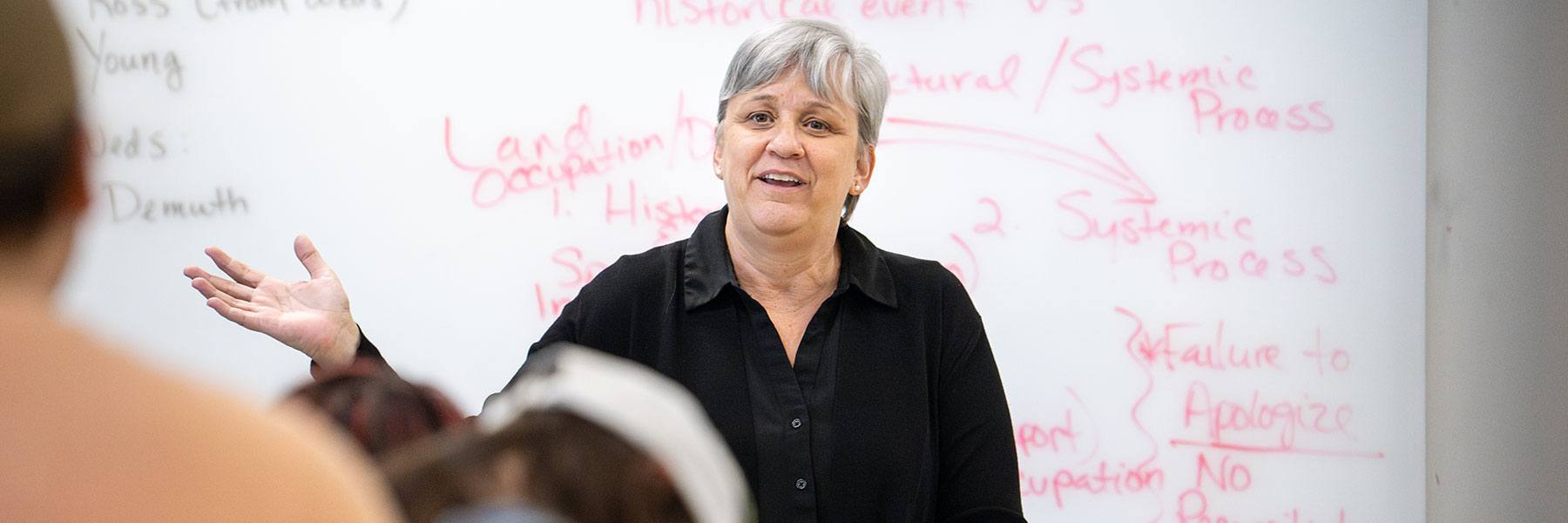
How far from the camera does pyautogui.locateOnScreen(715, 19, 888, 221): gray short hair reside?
1.80 meters

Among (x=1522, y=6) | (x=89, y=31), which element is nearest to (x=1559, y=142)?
(x=1522, y=6)

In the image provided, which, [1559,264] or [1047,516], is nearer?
[1559,264]

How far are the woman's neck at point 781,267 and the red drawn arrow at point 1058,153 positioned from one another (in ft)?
1.79

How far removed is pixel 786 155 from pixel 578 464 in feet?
4.14

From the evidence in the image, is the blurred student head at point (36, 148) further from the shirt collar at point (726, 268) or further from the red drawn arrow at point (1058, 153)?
the red drawn arrow at point (1058, 153)

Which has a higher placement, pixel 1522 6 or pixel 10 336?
pixel 1522 6

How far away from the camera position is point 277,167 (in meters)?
2.46

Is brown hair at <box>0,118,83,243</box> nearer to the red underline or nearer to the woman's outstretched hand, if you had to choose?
the woman's outstretched hand

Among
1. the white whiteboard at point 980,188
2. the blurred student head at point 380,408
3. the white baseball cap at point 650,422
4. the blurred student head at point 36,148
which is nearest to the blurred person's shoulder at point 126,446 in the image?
the blurred student head at point 36,148

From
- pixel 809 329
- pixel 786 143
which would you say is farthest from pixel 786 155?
pixel 809 329

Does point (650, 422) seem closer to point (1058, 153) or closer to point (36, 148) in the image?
point (36, 148)

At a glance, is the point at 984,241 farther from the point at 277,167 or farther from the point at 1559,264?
the point at 277,167

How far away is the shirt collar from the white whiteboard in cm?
48

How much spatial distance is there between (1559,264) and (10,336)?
193 cm
